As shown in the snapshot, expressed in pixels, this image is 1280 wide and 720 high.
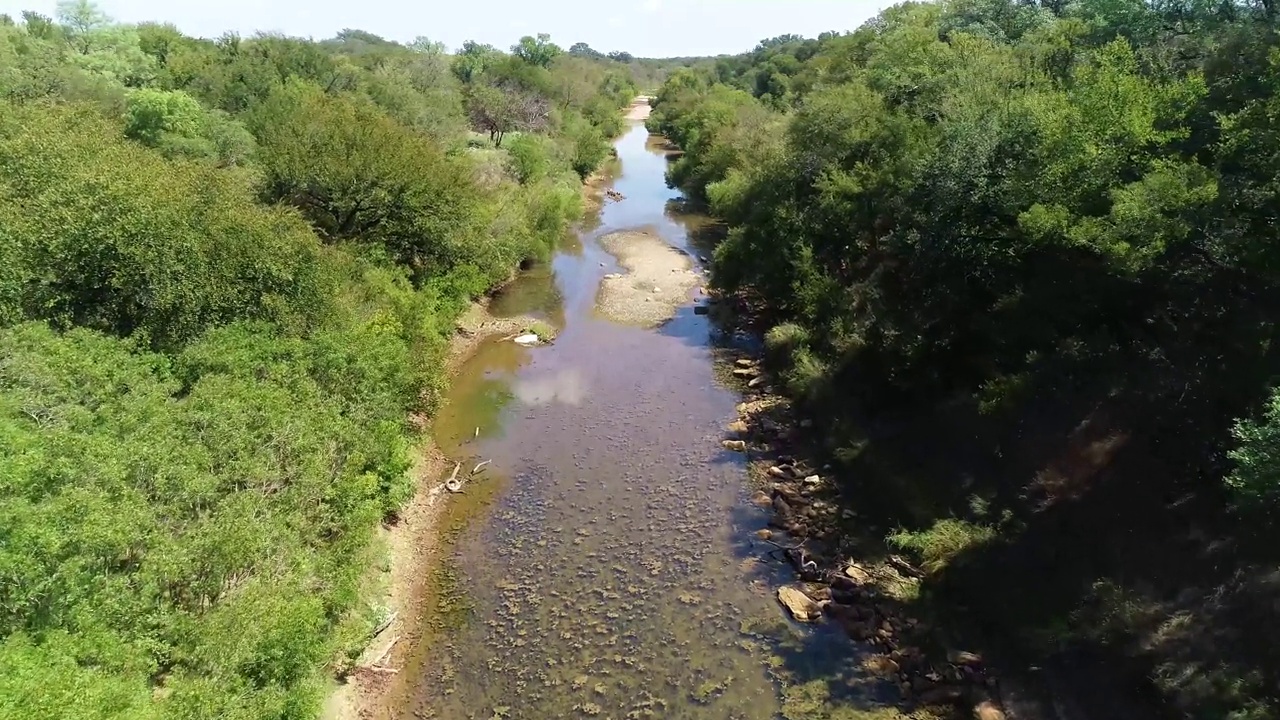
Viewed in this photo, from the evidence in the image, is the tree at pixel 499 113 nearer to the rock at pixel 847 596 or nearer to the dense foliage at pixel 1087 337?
the dense foliage at pixel 1087 337

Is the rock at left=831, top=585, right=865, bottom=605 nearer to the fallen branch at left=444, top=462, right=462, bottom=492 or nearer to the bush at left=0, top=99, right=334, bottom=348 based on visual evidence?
the fallen branch at left=444, top=462, right=462, bottom=492

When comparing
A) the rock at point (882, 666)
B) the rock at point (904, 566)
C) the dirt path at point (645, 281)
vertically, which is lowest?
the rock at point (882, 666)

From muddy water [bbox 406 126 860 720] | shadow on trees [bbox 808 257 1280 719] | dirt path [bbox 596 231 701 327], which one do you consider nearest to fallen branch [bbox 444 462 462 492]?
muddy water [bbox 406 126 860 720]

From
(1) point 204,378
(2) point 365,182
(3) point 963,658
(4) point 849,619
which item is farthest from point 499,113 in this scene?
(3) point 963,658

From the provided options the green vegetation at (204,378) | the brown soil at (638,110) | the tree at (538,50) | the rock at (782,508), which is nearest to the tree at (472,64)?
the tree at (538,50)

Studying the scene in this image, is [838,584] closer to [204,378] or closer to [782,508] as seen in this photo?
[782,508]

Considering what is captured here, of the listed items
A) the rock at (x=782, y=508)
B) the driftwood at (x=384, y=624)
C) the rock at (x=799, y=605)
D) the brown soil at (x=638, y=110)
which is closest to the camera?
the driftwood at (x=384, y=624)
